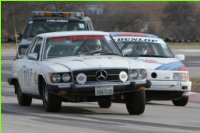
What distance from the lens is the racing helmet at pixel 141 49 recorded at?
49.5 ft

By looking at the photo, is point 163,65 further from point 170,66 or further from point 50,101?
point 50,101

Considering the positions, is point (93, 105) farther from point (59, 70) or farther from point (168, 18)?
point (168, 18)

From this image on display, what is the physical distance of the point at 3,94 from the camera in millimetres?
17641

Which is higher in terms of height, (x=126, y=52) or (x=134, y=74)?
(x=134, y=74)

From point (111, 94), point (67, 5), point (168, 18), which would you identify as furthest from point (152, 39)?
point (168, 18)

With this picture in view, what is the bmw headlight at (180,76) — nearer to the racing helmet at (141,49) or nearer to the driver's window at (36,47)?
the racing helmet at (141,49)

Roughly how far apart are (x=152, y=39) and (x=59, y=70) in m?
4.10

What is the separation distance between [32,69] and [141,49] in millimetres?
3036

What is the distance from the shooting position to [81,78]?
11727 millimetres

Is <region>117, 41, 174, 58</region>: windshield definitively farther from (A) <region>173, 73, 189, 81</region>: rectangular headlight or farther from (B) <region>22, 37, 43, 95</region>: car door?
(B) <region>22, 37, 43, 95</region>: car door

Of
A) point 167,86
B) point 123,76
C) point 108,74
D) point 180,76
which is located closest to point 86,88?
point 108,74

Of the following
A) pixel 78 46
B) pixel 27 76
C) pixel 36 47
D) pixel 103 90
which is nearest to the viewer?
pixel 103 90

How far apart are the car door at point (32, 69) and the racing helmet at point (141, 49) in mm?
2424

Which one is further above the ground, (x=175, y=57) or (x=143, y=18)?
(x=175, y=57)
